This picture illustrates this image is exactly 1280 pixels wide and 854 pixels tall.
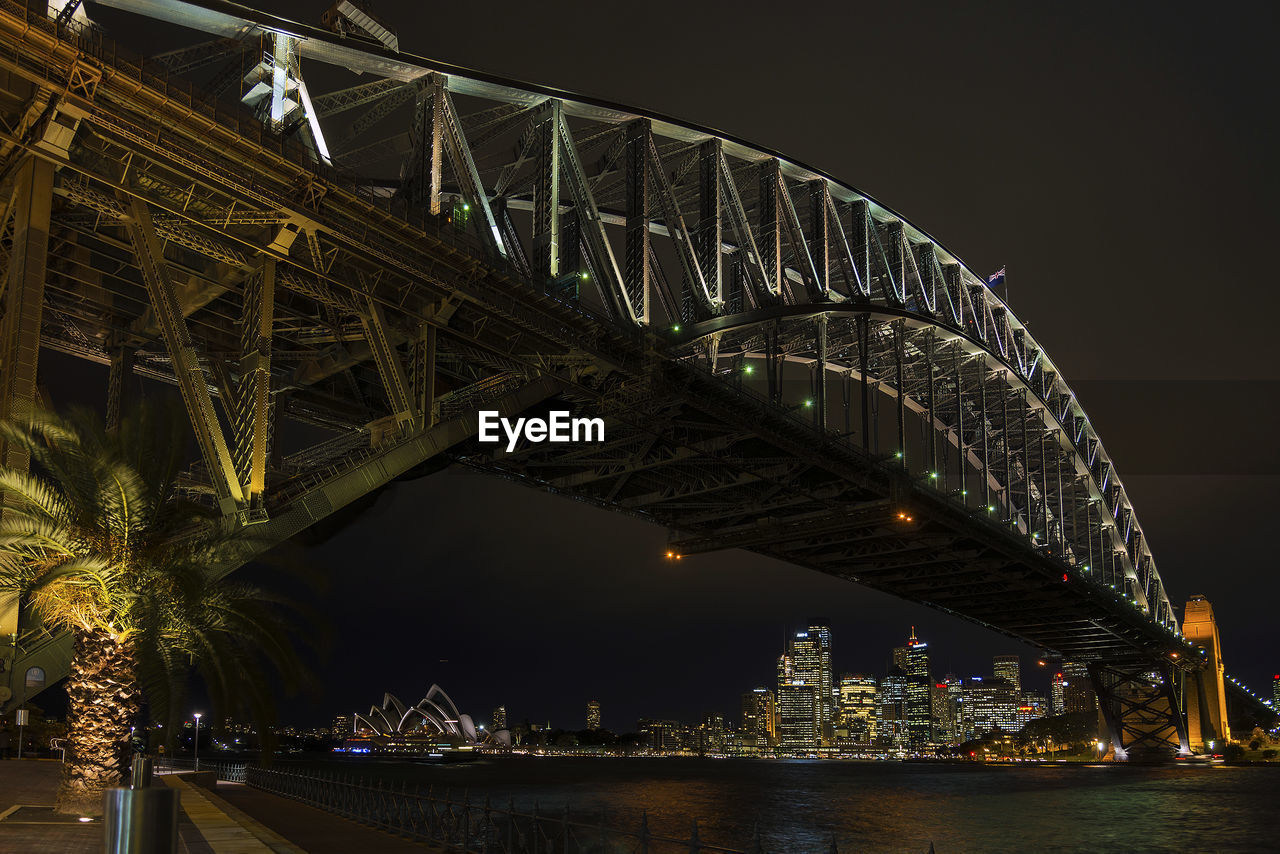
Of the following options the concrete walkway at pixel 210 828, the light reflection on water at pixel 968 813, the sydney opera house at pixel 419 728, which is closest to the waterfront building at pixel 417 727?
the sydney opera house at pixel 419 728

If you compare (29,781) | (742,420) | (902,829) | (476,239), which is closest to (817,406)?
(742,420)

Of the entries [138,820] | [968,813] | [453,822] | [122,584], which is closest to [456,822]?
[453,822]

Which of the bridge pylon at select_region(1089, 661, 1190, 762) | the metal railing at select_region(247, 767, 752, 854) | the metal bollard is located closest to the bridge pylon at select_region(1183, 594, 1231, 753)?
the bridge pylon at select_region(1089, 661, 1190, 762)

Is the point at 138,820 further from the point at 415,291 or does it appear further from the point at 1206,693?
the point at 1206,693

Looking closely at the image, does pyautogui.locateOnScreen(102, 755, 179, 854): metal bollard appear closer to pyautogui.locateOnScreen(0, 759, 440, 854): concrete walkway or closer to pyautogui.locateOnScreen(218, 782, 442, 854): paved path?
pyautogui.locateOnScreen(0, 759, 440, 854): concrete walkway

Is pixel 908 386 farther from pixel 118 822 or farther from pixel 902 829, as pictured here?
pixel 118 822

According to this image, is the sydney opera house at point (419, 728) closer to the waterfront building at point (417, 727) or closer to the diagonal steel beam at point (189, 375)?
the waterfront building at point (417, 727)

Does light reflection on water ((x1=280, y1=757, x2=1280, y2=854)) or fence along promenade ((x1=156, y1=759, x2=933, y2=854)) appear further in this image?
light reflection on water ((x1=280, y1=757, x2=1280, y2=854))
